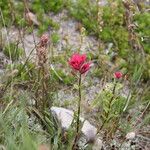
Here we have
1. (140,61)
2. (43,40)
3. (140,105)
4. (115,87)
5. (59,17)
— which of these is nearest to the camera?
(43,40)

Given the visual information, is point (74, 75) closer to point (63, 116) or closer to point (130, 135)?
point (63, 116)

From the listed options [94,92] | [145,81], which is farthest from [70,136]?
[145,81]

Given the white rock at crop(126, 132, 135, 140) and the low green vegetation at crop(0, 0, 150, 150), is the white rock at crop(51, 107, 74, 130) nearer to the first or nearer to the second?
the low green vegetation at crop(0, 0, 150, 150)

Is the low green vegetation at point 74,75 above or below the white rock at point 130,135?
above

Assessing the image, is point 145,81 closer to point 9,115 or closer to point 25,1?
point 25,1

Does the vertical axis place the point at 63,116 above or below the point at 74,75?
below

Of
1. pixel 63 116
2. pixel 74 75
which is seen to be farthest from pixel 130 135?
pixel 74 75

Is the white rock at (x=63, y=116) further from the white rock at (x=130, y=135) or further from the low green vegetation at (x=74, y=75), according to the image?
the white rock at (x=130, y=135)

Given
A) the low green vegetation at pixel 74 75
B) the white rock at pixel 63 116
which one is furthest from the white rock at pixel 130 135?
the white rock at pixel 63 116
